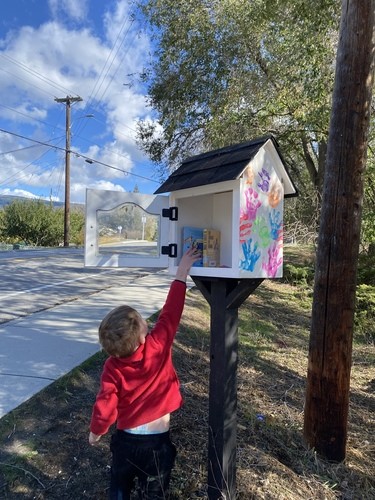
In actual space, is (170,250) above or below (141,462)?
above

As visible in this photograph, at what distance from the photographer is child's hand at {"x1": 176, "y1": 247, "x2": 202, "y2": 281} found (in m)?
2.69

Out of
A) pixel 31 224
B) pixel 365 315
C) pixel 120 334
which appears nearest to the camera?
pixel 120 334

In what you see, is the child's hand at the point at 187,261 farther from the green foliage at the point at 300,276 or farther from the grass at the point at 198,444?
the green foliage at the point at 300,276

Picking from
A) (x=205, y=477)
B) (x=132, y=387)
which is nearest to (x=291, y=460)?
(x=205, y=477)

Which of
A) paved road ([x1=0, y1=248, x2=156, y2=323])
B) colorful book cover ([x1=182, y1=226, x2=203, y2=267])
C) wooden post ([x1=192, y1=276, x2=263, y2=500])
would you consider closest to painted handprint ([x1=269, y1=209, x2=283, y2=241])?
wooden post ([x1=192, y1=276, x2=263, y2=500])

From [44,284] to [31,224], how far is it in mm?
29734

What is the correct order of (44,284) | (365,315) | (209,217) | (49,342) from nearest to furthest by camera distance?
(209,217) → (49,342) → (365,315) → (44,284)

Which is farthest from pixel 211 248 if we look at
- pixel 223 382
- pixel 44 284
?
pixel 44 284

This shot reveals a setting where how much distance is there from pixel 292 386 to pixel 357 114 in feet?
10.2

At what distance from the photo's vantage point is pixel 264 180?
2779mm

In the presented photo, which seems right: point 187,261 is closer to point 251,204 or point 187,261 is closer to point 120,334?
point 251,204

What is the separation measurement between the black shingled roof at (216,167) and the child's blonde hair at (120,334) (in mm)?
881

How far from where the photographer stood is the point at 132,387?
2348 millimetres

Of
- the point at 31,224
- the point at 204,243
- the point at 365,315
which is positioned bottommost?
the point at 365,315
